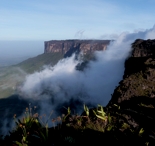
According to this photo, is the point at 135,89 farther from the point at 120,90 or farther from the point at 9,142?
the point at 9,142

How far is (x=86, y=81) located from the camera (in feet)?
606

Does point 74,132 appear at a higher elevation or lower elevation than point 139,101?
higher

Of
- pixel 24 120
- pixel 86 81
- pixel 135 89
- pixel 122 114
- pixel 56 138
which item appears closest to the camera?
pixel 56 138

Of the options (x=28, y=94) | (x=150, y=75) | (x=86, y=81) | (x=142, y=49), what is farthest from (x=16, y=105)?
(x=150, y=75)

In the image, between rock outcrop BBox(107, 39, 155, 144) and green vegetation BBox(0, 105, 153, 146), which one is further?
rock outcrop BBox(107, 39, 155, 144)

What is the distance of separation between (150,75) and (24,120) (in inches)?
572

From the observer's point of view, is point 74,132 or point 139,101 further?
point 139,101

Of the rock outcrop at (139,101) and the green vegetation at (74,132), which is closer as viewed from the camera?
the green vegetation at (74,132)

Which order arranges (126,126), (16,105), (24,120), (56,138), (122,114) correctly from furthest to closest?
1. (16,105)
2. (122,114)
3. (126,126)
4. (24,120)
5. (56,138)

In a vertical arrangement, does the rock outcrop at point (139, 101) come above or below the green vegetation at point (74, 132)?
below

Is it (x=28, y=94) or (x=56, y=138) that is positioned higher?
(x=56, y=138)

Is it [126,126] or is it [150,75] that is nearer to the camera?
[126,126]

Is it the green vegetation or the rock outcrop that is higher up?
the green vegetation

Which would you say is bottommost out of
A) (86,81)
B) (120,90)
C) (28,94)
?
(28,94)
